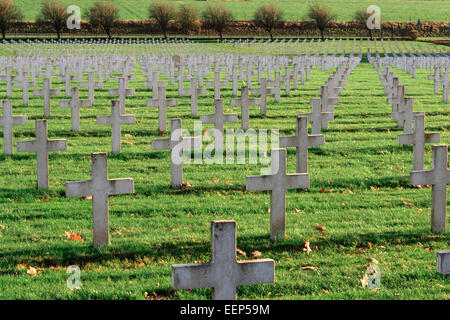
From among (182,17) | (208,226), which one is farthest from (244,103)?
(182,17)

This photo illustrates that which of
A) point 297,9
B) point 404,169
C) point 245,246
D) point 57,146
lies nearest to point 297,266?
point 245,246

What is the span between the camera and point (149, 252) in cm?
675

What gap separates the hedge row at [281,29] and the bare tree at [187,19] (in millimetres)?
728

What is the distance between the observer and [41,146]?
30.0 feet

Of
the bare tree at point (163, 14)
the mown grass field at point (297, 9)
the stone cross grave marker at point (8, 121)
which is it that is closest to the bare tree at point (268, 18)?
the mown grass field at point (297, 9)

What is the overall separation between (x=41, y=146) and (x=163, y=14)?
8153 cm

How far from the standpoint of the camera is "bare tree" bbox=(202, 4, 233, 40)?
285 feet

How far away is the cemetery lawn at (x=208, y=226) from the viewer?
594 centimetres

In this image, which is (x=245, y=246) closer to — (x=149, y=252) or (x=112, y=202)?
(x=149, y=252)

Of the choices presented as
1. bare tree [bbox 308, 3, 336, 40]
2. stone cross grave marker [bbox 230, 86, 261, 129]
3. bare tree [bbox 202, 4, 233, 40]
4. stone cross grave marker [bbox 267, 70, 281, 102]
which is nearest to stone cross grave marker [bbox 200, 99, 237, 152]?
stone cross grave marker [bbox 230, 86, 261, 129]

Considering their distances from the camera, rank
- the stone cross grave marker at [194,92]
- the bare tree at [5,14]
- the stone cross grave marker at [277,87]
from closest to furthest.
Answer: the stone cross grave marker at [194,92]
the stone cross grave marker at [277,87]
the bare tree at [5,14]

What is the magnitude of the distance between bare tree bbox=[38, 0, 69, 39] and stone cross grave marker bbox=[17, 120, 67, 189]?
73.7m

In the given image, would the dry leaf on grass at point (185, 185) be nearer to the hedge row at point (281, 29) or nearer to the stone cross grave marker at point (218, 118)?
the stone cross grave marker at point (218, 118)
